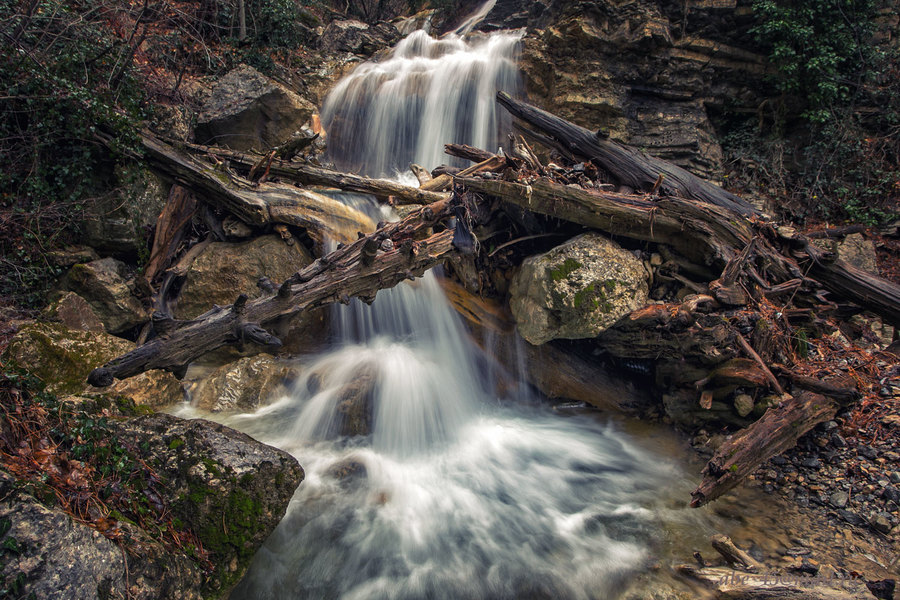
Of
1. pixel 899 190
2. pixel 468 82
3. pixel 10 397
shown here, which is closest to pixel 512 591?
pixel 10 397

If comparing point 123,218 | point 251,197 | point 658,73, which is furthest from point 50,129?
point 658,73

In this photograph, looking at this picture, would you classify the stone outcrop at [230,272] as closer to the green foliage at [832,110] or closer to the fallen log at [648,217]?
the fallen log at [648,217]

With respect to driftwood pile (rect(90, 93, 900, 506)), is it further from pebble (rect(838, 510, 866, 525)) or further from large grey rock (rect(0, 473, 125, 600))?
large grey rock (rect(0, 473, 125, 600))

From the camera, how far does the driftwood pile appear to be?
4383 millimetres

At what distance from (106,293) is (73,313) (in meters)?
0.53

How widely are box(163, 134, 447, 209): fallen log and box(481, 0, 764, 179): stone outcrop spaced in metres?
4.77

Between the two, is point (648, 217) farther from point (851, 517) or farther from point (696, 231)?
point (851, 517)

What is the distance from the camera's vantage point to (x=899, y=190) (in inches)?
336

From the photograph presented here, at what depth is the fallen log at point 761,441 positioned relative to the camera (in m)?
3.73

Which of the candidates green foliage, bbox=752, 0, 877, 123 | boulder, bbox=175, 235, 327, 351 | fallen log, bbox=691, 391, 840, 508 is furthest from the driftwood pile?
green foliage, bbox=752, 0, 877, 123

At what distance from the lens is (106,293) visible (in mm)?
6324

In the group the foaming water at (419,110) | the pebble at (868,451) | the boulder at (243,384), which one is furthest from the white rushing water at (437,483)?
the foaming water at (419,110)

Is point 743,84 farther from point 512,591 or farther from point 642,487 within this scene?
point 512,591

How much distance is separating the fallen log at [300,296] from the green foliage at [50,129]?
141 inches
